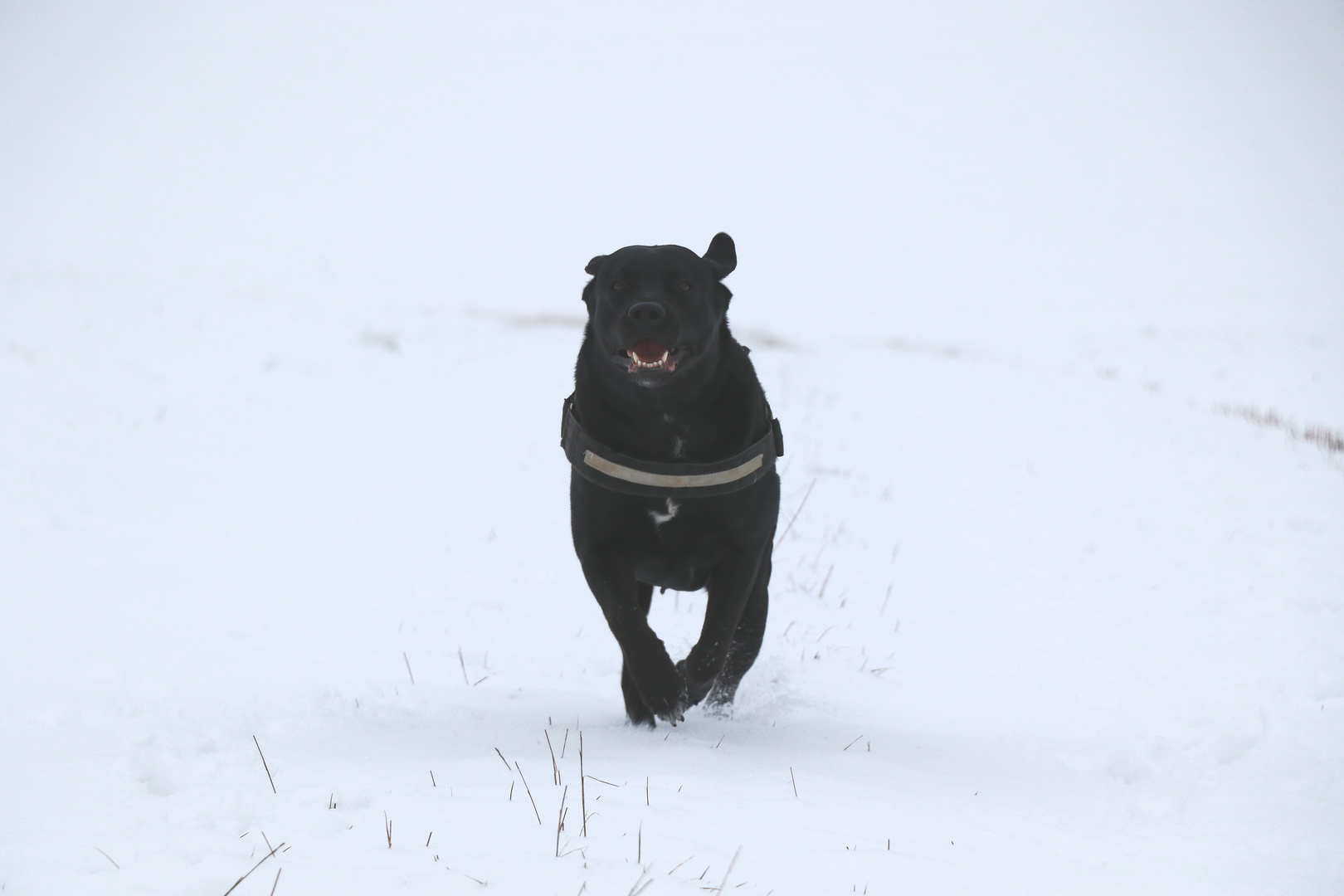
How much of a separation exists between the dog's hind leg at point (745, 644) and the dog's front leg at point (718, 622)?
11.9 inches

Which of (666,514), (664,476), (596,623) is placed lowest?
(596,623)

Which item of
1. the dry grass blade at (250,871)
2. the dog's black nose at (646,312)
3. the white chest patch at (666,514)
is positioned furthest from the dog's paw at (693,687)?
the dry grass blade at (250,871)

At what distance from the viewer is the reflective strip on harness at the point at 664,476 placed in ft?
11.0

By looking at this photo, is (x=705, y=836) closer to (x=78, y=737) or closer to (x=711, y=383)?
(x=711, y=383)

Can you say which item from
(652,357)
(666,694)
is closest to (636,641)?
(666,694)

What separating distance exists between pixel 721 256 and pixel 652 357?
0.87 meters

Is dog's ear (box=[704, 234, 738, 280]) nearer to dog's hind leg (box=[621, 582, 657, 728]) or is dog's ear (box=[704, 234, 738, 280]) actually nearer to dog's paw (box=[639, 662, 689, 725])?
dog's hind leg (box=[621, 582, 657, 728])

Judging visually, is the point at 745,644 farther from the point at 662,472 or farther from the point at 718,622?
the point at 662,472

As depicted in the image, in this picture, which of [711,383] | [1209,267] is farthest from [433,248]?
[711,383]

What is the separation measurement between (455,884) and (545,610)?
389 centimetres

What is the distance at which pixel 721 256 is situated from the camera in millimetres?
3932

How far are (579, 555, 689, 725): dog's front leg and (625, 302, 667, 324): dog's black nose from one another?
903 millimetres

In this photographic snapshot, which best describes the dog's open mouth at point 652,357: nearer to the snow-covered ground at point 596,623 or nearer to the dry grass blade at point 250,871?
the snow-covered ground at point 596,623

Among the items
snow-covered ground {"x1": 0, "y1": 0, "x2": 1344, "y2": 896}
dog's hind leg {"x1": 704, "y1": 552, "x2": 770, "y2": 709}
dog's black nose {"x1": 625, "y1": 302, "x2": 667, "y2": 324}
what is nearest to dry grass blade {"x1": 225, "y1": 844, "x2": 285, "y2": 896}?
snow-covered ground {"x1": 0, "y1": 0, "x2": 1344, "y2": 896}
